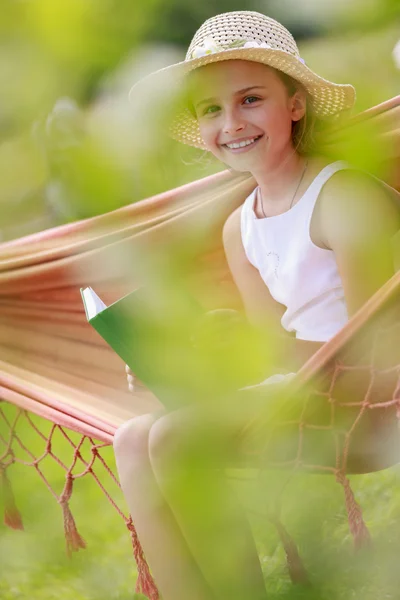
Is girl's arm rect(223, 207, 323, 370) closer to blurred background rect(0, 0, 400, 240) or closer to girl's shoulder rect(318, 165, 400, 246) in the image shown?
girl's shoulder rect(318, 165, 400, 246)

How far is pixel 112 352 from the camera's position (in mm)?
1568

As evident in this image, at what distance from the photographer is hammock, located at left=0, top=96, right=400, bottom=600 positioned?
92 cm

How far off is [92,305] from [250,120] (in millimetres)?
365

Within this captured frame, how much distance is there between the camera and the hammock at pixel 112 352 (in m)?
0.92

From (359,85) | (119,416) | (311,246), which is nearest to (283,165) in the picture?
(311,246)

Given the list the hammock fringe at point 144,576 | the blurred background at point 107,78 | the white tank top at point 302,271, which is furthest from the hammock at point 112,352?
the blurred background at point 107,78

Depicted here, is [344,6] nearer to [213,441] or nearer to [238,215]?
[213,441]

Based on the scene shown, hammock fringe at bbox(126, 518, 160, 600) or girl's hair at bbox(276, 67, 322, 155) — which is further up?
girl's hair at bbox(276, 67, 322, 155)

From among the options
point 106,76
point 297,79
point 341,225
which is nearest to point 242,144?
point 297,79

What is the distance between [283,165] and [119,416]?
51 cm

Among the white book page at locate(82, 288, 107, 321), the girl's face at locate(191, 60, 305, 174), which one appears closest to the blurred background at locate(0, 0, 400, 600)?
the white book page at locate(82, 288, 107, 321)

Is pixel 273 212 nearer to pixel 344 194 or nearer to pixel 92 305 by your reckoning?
pixel 344 194

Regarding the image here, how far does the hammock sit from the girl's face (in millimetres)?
121

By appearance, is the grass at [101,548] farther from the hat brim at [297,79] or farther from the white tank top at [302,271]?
the hat brim at [297,79]
